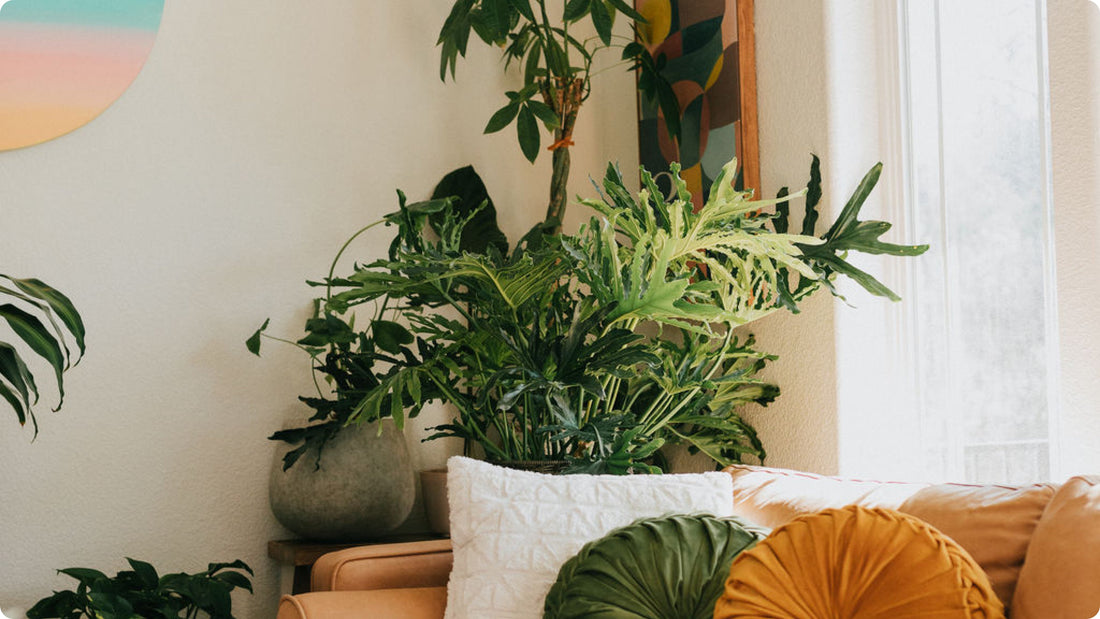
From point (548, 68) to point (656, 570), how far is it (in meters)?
1.58

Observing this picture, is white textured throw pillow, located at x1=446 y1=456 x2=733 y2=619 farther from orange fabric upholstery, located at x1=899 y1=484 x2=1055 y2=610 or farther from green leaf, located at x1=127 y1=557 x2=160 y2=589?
green leaf, located at x1=127 y1=557 x2=160 y2=589

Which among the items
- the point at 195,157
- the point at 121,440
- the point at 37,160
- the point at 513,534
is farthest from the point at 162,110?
the point at 513,534

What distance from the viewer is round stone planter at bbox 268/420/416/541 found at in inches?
85.3

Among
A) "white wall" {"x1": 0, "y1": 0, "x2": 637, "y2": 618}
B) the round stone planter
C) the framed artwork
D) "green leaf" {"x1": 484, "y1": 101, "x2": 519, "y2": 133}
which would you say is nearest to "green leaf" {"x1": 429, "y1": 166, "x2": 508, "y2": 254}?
"white wall" {"x1": 0, "y1": 0, "x2": 637, "y2": 618}

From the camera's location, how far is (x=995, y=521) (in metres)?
1.31

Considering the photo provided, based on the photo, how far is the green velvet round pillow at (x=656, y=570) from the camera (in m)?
1.30

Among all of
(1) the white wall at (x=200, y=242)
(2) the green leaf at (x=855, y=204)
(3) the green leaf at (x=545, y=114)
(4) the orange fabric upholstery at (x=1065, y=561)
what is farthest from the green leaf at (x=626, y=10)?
(4) the orange fabric upholstery at (x=1065, y=561)

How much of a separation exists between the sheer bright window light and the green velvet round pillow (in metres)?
0.79

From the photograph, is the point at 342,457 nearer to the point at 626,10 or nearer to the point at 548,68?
the point at 548,68

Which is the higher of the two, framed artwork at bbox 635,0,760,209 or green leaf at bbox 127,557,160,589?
framed artwork at bbox 635,0,760,209

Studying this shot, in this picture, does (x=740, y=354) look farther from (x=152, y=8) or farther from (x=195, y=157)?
(x=152, y=8)

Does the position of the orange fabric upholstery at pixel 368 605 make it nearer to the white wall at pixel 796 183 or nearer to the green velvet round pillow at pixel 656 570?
the green velvet round pillow at pixel 656 570

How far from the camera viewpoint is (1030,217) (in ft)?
5.97

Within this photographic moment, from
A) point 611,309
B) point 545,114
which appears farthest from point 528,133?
point 611,309
